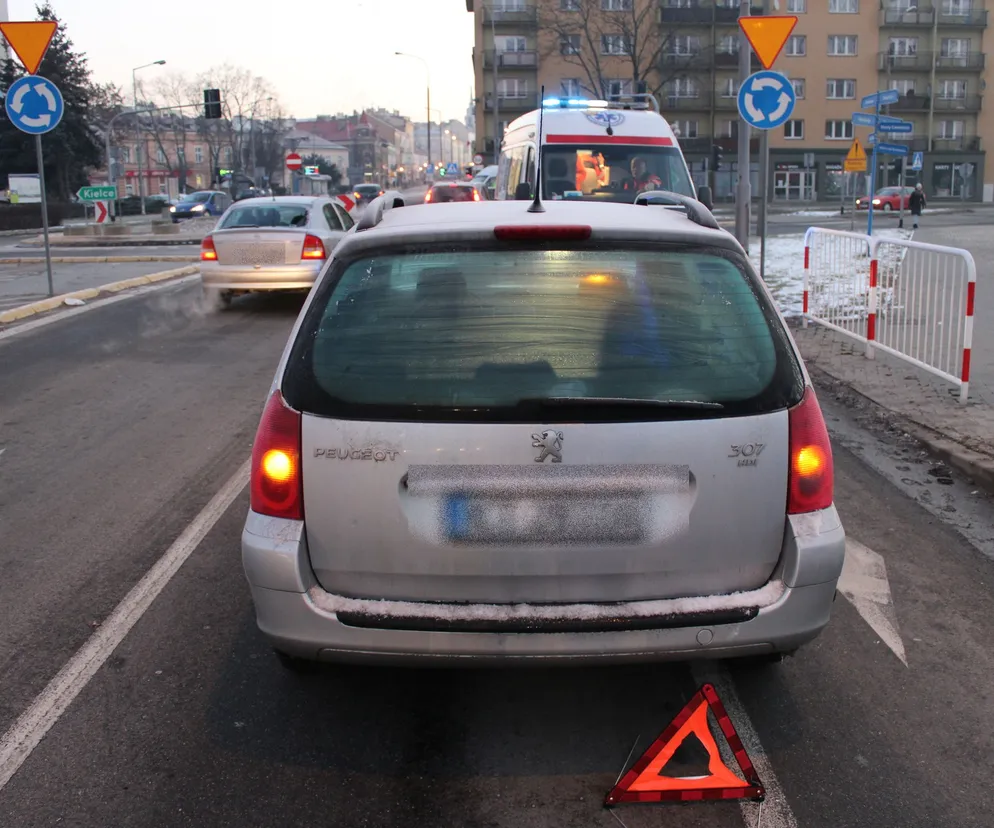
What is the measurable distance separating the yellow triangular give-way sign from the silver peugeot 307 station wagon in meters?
11.0

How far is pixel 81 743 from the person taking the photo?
354 centimetres

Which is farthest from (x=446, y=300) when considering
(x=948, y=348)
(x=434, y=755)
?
(x=948, y=348)

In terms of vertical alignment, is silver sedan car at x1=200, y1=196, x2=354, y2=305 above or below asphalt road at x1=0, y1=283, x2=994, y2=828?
above

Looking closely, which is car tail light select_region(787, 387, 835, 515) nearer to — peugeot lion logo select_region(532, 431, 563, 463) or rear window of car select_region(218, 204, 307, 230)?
Answer: peugeot lion logo select_region(532, 431, 563, 463)

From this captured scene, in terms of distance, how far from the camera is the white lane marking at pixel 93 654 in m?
3.54

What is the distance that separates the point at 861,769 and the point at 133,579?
3.30m

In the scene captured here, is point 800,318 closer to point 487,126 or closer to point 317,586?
point 317,586

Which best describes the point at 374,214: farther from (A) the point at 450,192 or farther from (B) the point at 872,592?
(A) the point at 450,192

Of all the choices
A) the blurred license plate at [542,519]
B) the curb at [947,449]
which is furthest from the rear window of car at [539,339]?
the curb at [947,449]

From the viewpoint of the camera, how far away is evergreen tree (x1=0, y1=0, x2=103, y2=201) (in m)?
59.2

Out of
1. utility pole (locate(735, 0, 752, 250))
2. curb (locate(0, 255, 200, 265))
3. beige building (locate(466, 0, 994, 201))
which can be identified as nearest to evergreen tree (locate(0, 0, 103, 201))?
beige building (locate(466, 0, 994, 201))

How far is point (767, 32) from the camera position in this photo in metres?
13.3

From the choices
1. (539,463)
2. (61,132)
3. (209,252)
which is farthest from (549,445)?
(61,132)

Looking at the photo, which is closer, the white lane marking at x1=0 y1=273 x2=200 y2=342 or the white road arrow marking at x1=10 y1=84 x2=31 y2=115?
the white lane marking at x1=0 y1=273 x2=200 y2=342
